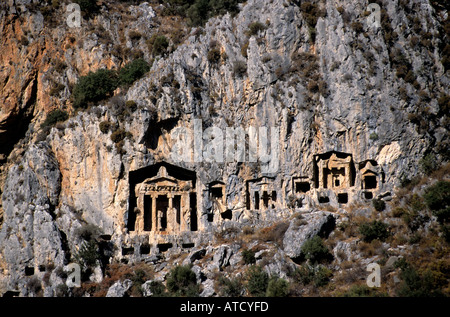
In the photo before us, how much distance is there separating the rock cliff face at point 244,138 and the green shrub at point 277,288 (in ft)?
21.3

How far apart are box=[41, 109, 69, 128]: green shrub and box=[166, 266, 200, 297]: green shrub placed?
2065 centimetres

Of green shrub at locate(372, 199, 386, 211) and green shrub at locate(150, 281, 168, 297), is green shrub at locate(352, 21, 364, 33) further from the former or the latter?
green shrub at locate(150, 281, 168, 297)

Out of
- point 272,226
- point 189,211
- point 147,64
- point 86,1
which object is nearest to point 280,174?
point 272,226

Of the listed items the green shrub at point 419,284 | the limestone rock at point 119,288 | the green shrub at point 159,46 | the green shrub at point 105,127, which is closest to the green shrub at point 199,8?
the green shrub at point 159,46

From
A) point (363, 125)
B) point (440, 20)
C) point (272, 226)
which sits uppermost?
point (440, 20)

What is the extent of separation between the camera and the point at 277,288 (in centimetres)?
5147

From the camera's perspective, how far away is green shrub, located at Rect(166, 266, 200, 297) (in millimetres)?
54438

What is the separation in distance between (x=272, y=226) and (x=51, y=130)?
21.1m

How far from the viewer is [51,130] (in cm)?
6394

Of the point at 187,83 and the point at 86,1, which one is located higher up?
the point at 86,1

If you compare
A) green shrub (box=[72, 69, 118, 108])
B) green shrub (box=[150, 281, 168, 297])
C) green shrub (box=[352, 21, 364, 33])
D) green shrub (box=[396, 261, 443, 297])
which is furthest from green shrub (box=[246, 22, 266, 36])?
green shrub (box=[396, 261, 443, 297])

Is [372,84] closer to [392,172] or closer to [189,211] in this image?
[392,172]
